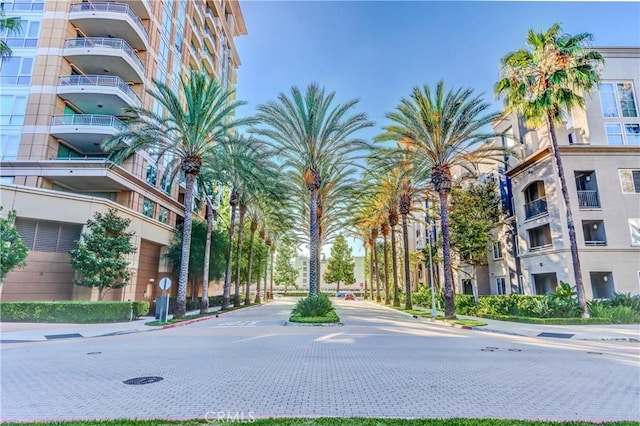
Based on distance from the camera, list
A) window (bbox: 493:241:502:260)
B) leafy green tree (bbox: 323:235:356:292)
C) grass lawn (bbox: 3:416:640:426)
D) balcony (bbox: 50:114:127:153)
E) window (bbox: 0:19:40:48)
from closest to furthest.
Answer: grass lawn (bbox: 3:416:640:426), balcony (bbox: 50:114:127:153), window (bbox: 0:19:40:48), window (bbox: 493:241:502:260), leafy green tree (bbox: 323:235:356:292)

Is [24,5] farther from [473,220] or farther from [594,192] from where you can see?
[594,192]

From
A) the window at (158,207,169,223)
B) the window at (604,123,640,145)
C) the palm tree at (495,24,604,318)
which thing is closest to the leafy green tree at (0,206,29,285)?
the window at (158,207,169,223)

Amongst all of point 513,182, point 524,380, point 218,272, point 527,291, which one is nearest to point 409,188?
point 513,182

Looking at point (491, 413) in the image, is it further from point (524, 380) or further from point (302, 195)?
Result: point (302, 195)

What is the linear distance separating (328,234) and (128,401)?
4004cm

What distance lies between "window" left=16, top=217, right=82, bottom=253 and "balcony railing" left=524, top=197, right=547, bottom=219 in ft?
113

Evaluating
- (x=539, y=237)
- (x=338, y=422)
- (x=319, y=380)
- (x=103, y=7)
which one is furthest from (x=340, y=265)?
(x=338, y=422)

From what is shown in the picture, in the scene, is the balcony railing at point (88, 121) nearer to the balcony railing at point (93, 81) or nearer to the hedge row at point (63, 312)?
the balcony railing at point (93, 81)

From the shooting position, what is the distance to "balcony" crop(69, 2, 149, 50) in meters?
27.1

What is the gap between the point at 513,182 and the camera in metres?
31.2

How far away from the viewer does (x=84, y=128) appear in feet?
84.5

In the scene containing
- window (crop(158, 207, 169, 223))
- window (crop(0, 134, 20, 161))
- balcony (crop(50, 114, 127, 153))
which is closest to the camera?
window (crop(0, 134, 20, 161))

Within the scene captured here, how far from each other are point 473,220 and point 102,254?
94.1 feet

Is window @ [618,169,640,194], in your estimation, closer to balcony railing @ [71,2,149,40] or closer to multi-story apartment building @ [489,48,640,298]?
multi-story apartment building @ [489,48,640,298]
